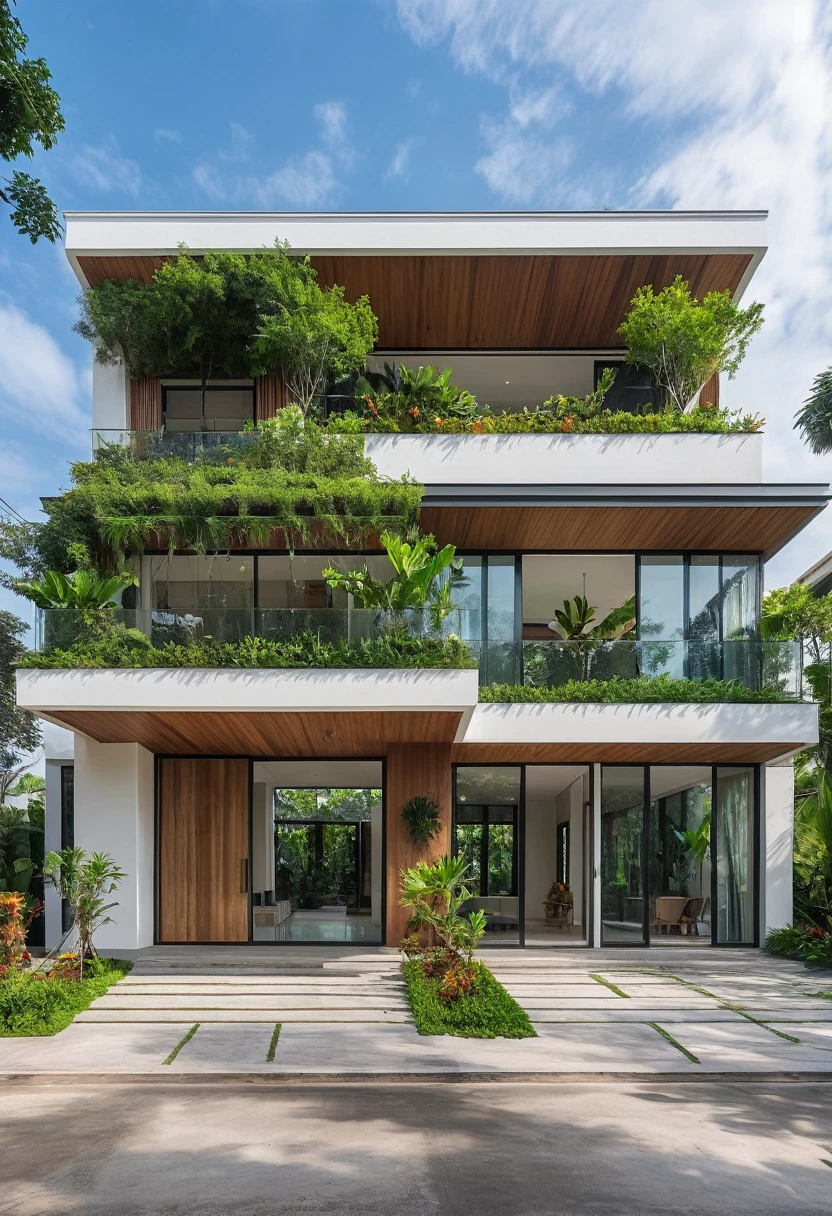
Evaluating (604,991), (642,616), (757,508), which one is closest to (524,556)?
(642,616)

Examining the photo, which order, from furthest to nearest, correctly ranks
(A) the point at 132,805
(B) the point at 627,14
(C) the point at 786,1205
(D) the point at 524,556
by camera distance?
(D) the point at 524,556, (A) the point at 132,805, (B) the point at 627,14, (C) the point at 786,1205

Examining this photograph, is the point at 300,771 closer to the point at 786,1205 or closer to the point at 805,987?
the point at 805,987

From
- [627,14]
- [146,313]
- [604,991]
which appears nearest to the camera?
[627,14]

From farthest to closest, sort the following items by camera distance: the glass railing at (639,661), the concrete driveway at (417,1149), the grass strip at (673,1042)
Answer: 1. the glass railing at (639,661)
2. the grass strip at (673,1042)
3. the concrete driveway at (417,1149)

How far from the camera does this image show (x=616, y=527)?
17.6 metres

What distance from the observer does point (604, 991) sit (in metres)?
14.2

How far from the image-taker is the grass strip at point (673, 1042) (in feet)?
34.8

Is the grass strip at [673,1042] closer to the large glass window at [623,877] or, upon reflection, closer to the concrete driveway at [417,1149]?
the concrete driveway at [417,1149]

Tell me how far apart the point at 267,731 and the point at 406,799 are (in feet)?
8.66

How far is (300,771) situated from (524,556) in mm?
5454

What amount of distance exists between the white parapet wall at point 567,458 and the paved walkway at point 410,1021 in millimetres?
7699

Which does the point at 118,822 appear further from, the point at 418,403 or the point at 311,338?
the point at 418,403

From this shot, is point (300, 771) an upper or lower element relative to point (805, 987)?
upper

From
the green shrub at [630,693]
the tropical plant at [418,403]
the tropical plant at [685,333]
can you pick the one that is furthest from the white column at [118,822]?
the tropical plant at [685,333]
